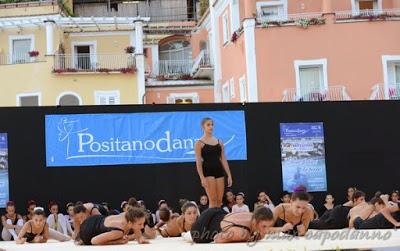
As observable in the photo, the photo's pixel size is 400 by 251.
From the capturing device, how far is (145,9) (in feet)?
116

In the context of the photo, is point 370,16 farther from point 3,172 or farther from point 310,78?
point 3,172

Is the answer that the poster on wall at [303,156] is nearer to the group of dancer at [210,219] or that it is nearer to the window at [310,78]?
the group of dancer at [210,219]

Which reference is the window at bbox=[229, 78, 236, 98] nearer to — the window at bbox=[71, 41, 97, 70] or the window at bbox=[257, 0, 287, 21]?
the window at bbox=[257, 0, 287, 21]

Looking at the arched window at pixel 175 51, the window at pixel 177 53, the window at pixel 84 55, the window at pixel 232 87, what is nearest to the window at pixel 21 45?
the window at pixel 84 55

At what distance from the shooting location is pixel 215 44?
30047 millimetres

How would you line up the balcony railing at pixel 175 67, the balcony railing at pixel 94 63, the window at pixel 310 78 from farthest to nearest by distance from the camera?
1. the balcony railing at pixel 175 67
2. the balcony railing at pixel 94 63
3. the window at pixel 310 78

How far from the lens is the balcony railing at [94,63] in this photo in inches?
1134

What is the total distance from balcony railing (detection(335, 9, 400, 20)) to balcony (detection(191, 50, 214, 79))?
7023 mm

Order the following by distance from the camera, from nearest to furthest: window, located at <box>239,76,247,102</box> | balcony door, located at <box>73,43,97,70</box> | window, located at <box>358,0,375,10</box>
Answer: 1. window, located at <box>239,76,247,102</box>
2. window, located at <box>358,0,375,10</box>
3. balcony door, located at <box>73,43,97,70</box>

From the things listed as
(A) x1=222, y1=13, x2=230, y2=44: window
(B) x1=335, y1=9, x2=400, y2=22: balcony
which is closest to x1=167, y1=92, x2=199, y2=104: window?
(A) x1=222, y1=13, x2=230, y2=44: window

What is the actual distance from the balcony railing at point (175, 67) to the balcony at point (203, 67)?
0.77m

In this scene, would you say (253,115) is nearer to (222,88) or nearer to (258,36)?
(258,36)

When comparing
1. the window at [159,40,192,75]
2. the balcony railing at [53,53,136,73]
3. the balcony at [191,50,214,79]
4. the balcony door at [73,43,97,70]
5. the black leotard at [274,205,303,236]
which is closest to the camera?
the black leotard at [274,205,303,236]

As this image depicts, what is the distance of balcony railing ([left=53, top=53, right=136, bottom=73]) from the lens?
2880cm
